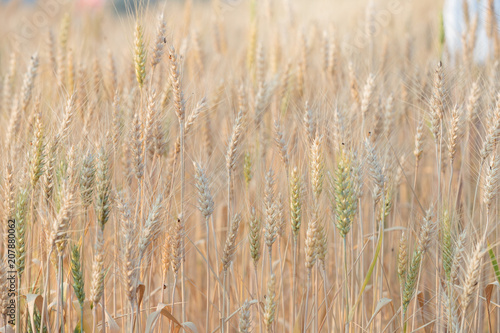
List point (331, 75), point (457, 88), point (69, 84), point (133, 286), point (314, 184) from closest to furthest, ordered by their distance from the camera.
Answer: point (133, 286)
point (314, 184)
point (457, 88)
point (69, 84)
point (331, 75)

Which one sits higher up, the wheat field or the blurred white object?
the blurred white object

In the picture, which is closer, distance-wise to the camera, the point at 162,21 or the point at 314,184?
the point at 314,184

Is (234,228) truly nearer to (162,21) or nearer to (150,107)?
(150,107)

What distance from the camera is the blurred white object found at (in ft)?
9.11

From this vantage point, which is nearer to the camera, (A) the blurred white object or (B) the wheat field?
(B) the wheat field

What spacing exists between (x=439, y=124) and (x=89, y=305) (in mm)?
1381

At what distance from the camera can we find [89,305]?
1.65 metres

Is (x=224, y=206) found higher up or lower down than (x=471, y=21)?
lower down

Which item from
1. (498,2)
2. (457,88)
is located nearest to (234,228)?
(457,88)

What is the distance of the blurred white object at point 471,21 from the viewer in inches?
109

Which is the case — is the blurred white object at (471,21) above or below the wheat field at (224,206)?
above

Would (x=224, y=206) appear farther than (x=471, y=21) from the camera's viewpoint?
No

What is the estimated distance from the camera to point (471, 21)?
2.96 meters

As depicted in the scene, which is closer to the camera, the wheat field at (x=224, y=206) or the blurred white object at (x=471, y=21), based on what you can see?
the wheat field at (x=224, y=206)
